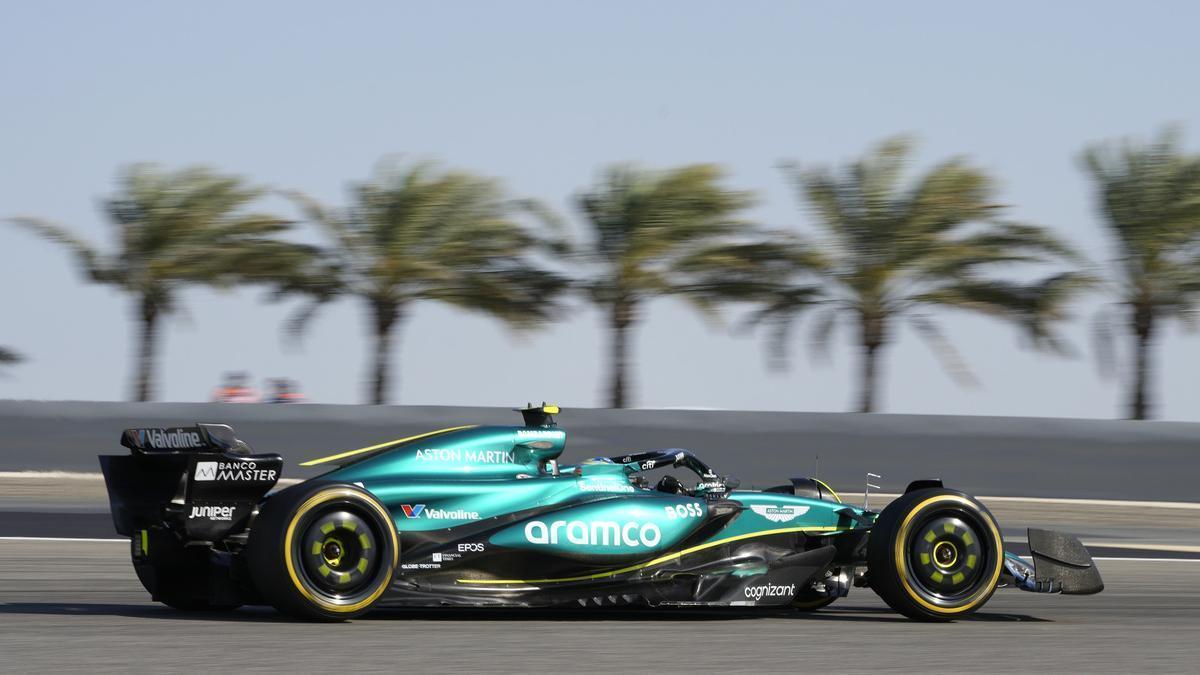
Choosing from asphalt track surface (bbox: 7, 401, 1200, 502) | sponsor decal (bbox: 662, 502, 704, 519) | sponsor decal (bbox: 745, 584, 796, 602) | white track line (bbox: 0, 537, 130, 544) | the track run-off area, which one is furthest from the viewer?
asphalt track surface (bbox: 7, 401, 1200, 502)

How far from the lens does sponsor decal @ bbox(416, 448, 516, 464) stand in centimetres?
820

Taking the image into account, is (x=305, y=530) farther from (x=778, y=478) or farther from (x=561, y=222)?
(x=561, y=222)

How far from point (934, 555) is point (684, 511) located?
138 cm

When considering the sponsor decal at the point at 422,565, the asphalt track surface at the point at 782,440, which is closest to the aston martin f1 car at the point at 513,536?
the sponsor decal at the point at 422,565

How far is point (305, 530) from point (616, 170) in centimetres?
1838

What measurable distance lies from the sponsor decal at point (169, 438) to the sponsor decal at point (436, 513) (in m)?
1.09

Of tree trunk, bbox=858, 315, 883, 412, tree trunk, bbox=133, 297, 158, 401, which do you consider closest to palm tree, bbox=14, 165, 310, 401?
tree trunk, bbox=133, 297, 158, 401

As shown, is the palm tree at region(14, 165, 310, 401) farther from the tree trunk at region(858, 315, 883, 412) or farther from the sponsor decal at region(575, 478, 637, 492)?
the sponsor decal at region(575, 478, 637, 492)

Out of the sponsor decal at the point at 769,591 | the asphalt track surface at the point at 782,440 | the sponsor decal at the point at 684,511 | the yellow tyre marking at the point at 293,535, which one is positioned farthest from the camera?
the asphalt track surface at the point at 782,440

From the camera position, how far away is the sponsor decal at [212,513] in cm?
769

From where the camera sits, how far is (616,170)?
25.3 meters

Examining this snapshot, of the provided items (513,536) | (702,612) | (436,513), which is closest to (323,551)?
(436,513)

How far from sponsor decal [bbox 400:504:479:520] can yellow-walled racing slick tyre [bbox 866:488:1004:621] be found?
2.18 metres

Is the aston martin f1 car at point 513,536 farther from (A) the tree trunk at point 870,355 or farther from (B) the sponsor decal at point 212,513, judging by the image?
(A) the tree trunk at point 870,355
